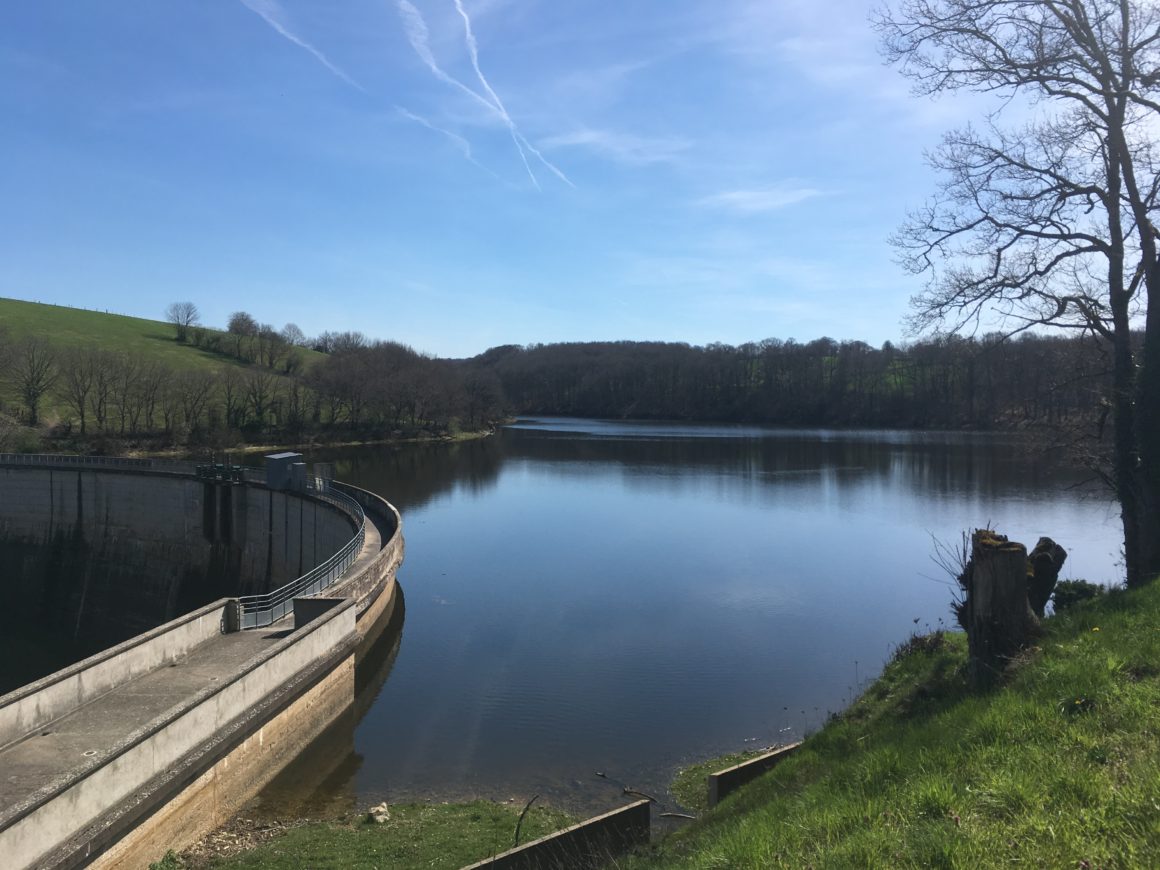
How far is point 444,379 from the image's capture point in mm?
103250

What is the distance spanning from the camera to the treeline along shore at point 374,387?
68.9m

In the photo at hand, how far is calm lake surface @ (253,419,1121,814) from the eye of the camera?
48.8 ft

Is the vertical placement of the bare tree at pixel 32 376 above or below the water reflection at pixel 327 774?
above

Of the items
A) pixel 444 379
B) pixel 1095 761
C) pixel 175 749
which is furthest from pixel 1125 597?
pixel 444 379

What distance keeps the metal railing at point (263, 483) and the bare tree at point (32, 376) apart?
3079cm

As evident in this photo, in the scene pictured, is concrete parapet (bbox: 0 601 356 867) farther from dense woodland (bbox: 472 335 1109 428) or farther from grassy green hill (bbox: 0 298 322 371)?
grassy green hill (bbox: 0 298 322 371)

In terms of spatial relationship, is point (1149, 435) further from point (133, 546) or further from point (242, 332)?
point (242, 332)

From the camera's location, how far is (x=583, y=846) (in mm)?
8766

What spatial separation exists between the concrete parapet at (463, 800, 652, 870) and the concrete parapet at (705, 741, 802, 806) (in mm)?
991

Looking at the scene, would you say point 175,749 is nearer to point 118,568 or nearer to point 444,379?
point 118,568

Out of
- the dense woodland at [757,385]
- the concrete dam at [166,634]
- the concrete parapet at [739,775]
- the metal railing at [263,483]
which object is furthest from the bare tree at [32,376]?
the dense woodland at [757,385]

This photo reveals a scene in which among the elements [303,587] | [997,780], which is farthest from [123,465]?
[997,780]

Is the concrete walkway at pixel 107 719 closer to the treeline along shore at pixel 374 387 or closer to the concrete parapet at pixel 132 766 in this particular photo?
the concrete parapet at pixel 132 766

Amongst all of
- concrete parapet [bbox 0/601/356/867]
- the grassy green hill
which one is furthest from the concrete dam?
the grassy green hill
